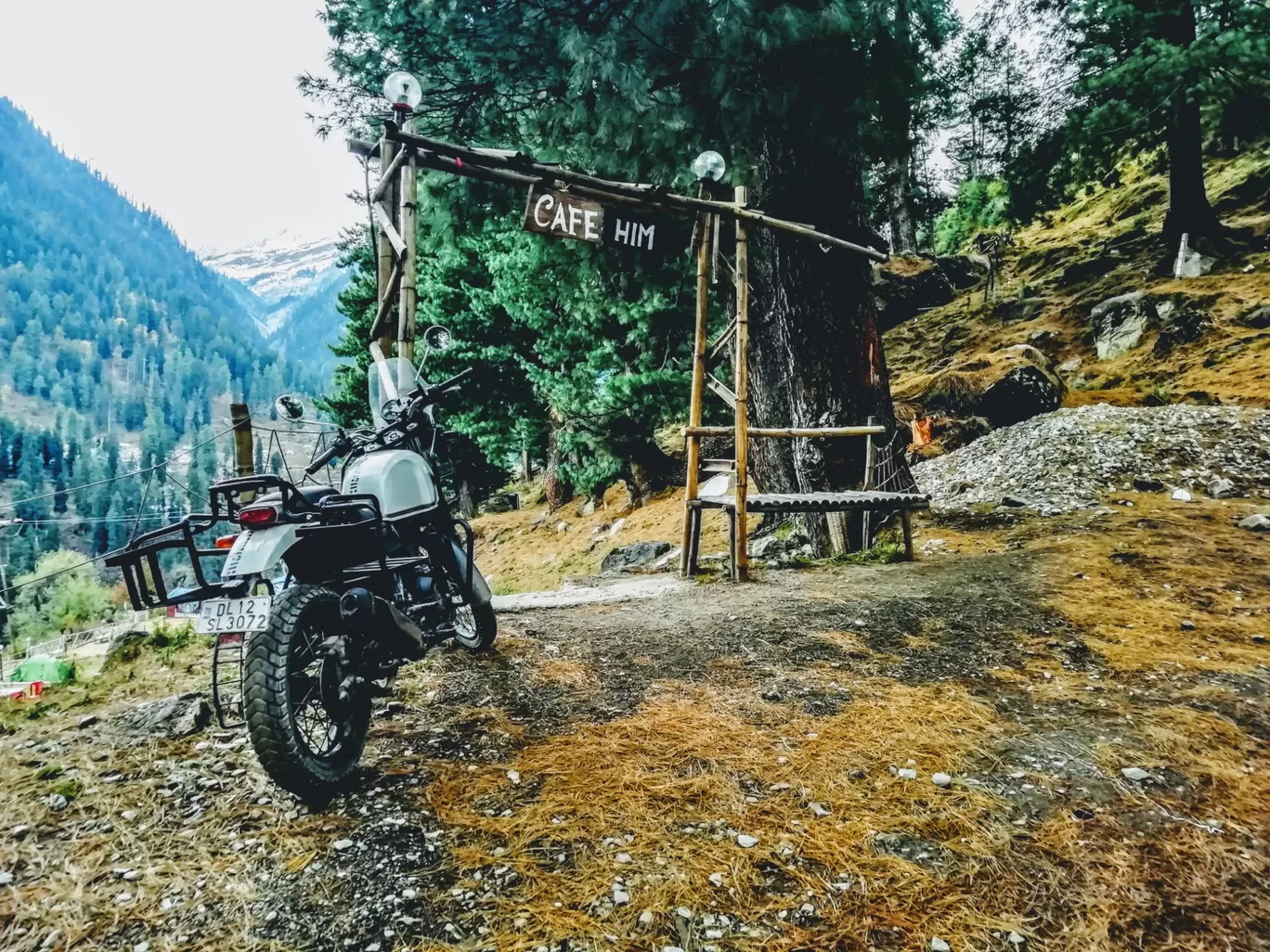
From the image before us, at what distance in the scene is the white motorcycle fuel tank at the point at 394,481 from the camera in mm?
3029

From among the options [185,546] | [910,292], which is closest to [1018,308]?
[910,292]

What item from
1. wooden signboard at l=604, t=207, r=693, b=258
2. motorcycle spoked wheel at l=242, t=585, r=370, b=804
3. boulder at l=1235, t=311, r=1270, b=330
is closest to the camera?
motorcycle spoked wheel at l=242, t=585, r=370, b=804

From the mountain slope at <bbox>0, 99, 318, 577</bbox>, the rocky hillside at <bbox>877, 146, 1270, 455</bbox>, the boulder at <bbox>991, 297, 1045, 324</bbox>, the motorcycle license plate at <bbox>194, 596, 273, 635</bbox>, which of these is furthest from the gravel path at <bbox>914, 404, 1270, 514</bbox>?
A: the mountain slope at <bbox>0, 99, 318, 577</bbox>

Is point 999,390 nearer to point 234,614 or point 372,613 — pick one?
point 372,613

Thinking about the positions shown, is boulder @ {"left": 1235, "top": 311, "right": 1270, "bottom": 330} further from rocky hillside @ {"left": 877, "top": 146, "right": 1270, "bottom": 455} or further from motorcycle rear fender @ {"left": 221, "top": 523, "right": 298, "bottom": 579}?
motorcycle rear fender @ {"left": 221, "top": 523, "right": 298, "bottom": 579}

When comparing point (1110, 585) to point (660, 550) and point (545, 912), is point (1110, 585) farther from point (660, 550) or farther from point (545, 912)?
point (660, 550)

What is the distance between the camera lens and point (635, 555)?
9.72 meters

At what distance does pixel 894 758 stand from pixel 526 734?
1.39m

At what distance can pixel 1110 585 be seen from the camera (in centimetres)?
445

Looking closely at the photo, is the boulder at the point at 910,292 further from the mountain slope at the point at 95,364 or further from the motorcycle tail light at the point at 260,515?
the mountain slope at the point at 95,364

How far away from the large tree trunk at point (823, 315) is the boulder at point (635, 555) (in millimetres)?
3373

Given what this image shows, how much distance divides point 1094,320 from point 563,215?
11714mm

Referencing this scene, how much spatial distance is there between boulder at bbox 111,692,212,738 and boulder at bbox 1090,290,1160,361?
13.6m

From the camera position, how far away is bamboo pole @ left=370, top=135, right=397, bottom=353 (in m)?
4.38
